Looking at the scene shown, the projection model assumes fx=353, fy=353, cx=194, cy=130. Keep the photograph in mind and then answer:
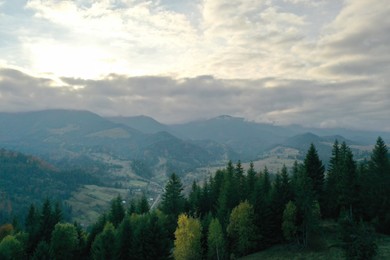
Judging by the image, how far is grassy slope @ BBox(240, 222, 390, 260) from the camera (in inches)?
2498

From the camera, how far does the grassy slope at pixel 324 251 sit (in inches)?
2498

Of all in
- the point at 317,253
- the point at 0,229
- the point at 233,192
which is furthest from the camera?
the point at 0,229

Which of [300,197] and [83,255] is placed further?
[83,255]

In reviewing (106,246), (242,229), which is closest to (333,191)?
(242,229)

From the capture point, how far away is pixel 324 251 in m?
67.7

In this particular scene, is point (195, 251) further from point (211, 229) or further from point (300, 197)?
point (300, 197)

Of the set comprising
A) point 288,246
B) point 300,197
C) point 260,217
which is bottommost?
point 288,246

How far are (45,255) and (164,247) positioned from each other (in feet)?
89.9

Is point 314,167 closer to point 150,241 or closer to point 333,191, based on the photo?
point 333,191

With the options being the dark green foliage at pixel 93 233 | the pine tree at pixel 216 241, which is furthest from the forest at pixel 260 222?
the dark green foliage at pixel 93 233

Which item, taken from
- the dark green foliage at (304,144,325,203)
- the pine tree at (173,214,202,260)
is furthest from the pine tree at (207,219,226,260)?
the dark green foliage at (304,144,325,203)

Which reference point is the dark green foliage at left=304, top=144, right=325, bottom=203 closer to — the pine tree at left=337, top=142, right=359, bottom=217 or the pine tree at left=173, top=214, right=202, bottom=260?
the pine tree at left=337, top=142, right=359, bottom=217

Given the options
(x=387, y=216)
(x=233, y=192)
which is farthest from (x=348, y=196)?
(x=233, y=192)

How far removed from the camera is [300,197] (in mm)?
73812
